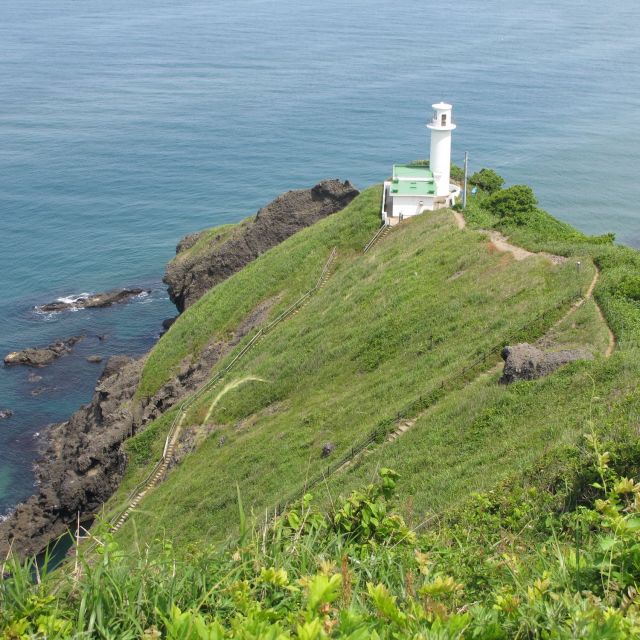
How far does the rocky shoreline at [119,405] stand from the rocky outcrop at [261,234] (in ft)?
0.29

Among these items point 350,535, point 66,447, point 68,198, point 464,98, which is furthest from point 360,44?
point 350,535

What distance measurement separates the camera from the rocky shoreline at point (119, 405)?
42875mm

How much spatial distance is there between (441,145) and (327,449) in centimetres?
3271

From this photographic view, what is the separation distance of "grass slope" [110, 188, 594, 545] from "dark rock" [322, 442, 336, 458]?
0.78ft

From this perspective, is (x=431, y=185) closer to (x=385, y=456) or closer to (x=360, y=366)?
(x=360, y=366)

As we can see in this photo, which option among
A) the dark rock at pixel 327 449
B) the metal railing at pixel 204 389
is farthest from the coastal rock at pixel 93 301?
the dark rock at pixel 327 449

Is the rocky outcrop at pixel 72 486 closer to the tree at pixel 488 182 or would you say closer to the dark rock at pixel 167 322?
the dark rock at pixel 167 322

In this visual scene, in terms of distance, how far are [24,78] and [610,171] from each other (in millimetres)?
102192

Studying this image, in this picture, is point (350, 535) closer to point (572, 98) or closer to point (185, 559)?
point (185, 559)

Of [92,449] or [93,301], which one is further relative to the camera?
[93,301]

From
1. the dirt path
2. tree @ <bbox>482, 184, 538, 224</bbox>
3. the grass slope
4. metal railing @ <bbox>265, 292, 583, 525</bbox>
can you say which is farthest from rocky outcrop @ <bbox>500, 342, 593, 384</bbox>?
tree @ <bbox>482, 184, 538, 224</bbox>

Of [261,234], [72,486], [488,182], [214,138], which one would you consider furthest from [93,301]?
[214,138]

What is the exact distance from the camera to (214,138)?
112125mm

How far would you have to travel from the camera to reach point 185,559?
10672 millimetres
